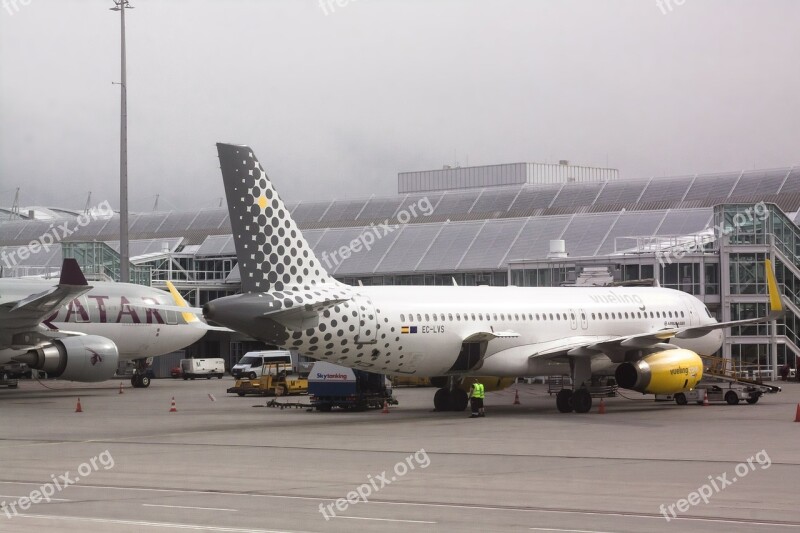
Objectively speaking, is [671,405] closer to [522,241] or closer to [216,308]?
[216,308]

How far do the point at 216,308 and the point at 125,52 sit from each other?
Result: 115 ft

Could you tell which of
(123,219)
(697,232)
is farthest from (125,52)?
(697,232)

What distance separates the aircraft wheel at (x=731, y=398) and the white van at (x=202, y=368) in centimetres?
4006

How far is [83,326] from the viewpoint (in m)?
49.2

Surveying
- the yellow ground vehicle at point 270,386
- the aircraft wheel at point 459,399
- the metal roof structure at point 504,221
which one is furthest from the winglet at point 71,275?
the metal roof structure at point 504,221

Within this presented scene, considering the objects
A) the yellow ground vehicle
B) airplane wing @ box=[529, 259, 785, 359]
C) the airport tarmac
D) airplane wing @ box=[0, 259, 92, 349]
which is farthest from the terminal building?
the airport tarmac

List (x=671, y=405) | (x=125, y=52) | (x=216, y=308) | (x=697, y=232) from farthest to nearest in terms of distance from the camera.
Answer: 1. (x=697, y=232)
2. (x=125, y=52)
3. (x=671, y=405)
4. (x=216, y=308)

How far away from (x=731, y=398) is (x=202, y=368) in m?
40.4

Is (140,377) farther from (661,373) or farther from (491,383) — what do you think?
(661,373)

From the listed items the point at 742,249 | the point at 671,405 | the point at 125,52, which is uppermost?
the point at 125,52

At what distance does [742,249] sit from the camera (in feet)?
182

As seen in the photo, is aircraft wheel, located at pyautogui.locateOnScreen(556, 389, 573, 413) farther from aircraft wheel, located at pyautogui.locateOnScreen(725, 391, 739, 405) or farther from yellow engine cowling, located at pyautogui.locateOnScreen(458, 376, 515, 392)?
aircraft wheel, located at pyautogui.locateOnScreen(725, 391, 739, 405)

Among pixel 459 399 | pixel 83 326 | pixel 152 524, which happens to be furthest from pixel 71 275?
pixel 152 524

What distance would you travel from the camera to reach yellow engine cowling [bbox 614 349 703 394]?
33500 millimetres
